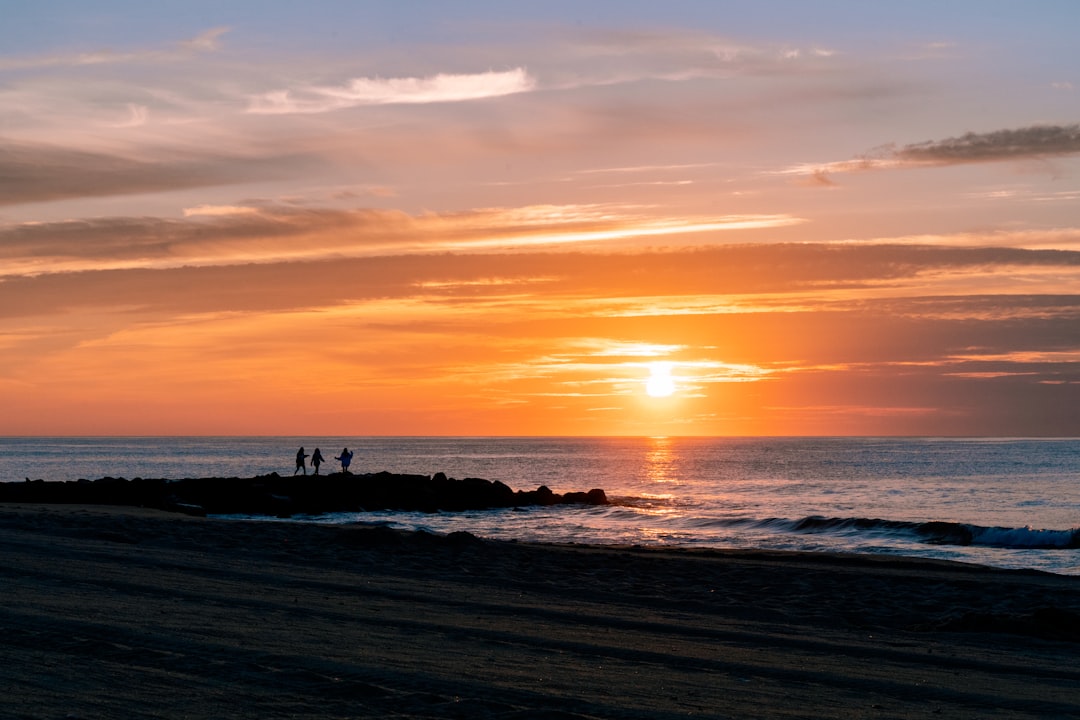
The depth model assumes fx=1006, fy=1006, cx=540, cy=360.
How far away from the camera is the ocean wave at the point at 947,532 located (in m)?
32.7

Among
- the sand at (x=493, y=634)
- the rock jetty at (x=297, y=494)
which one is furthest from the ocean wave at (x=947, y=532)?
the rock jetty at (x=297, y=494)

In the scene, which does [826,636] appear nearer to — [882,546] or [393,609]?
[393,609]

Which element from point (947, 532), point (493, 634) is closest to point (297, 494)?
point (947, 532)

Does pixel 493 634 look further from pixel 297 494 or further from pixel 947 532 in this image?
pixel 297 494

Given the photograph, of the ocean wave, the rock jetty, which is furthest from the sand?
the rock jetty

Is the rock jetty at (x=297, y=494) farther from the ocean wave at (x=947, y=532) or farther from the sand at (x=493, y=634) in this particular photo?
the sand at (x=493, y=634)

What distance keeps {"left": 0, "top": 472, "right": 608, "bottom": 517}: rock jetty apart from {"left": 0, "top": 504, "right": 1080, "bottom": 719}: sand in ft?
71.4

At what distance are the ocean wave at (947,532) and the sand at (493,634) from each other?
1159 cm

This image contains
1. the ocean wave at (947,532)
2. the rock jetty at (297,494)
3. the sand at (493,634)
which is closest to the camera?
the sand at (493,634)

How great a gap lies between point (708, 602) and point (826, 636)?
11.6ft

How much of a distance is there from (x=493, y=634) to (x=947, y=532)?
27.0 m

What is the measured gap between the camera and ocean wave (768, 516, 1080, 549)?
32688mm

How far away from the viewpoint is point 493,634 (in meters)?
11.8

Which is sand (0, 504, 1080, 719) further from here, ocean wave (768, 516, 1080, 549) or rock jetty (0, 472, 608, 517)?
rock jetty (0, 472, 608, 517)
